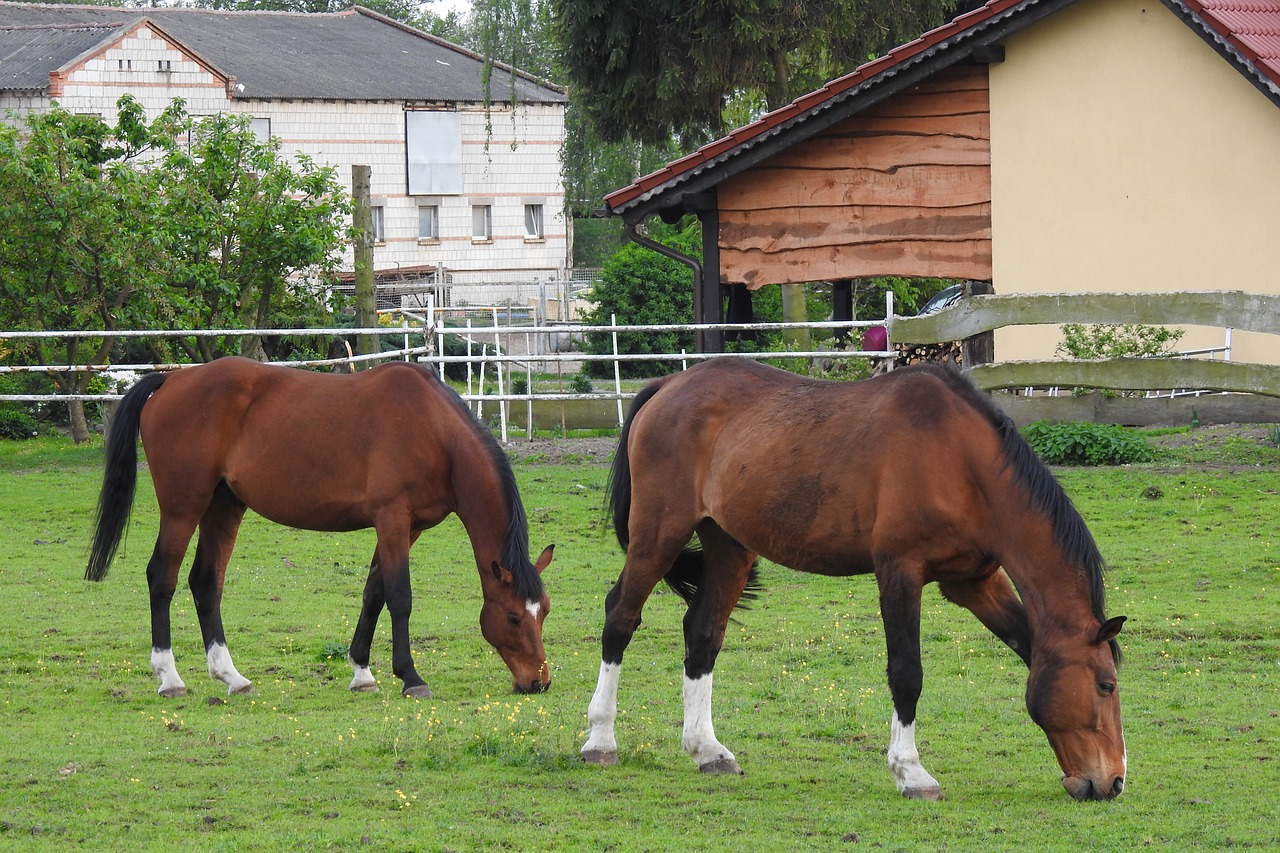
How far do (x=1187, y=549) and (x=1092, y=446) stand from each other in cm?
376

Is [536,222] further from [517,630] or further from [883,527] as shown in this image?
[883,527]

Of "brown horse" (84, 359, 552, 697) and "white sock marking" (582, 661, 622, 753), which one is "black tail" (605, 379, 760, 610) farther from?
"brown horse" (84, 359, 552, 697)

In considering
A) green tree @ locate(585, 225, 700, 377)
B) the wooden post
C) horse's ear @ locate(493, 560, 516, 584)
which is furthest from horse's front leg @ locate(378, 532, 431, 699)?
green tree @ locate(585, 225, 700, 377)

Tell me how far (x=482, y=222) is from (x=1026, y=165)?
28629 mm

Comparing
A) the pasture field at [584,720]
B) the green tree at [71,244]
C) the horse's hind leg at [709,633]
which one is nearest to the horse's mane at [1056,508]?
the pasture field at [584,720]

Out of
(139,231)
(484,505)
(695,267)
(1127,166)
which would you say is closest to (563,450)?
(695,267)

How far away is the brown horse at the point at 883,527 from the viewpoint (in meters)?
5.29

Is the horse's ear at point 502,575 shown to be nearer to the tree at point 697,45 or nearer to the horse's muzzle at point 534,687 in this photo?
the horse's muzzle at point 534,687

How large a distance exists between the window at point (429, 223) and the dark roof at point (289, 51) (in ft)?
10.4

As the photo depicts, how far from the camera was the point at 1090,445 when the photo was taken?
1433 centimetres

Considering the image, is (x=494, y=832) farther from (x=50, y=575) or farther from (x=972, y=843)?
(x=50, y=575)

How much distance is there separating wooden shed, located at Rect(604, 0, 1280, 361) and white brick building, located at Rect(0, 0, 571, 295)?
21.2m

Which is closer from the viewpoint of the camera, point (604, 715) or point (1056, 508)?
point (1056, 508)

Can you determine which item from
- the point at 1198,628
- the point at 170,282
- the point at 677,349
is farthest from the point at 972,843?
the point at 677,349
